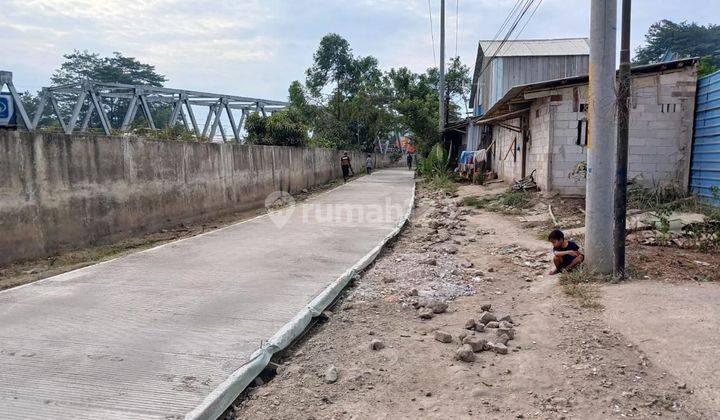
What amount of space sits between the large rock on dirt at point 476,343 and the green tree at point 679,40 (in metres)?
38.6

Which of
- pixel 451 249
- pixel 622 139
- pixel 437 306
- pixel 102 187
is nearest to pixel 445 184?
pixel 451 249

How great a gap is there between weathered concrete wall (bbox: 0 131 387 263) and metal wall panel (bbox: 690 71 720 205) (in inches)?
434

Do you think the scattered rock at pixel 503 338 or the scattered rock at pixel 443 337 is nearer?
the scattered rock at pixel 503 338

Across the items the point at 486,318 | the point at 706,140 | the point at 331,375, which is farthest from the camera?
the point at 706,140

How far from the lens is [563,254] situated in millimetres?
6172

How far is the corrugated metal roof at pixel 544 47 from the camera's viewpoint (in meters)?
24.0

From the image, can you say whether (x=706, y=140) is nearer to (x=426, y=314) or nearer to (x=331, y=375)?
(x=426, y=314)

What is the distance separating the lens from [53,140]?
7672 mm

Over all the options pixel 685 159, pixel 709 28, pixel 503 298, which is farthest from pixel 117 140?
pixel 709 28

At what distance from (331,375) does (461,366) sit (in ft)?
3.25

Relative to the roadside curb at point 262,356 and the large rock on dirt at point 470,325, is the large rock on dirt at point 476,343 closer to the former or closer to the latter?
the large rock on dirt at point 470,325

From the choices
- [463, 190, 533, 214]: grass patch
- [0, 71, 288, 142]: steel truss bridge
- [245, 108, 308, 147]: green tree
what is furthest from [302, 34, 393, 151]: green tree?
[463, 190, 533, 214]: grass patch

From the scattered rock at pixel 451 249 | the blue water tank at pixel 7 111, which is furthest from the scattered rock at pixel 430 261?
the blue water tank at pixel 7 111

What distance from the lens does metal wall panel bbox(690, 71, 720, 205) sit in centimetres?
977
